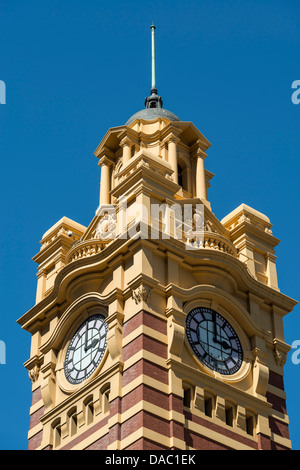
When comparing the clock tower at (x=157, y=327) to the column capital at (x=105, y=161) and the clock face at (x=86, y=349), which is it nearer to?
the clock face at (x=86, y=349)

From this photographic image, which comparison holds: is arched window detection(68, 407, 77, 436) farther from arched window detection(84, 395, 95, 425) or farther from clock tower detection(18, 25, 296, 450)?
arched window detection(84, 395, 95, 425)

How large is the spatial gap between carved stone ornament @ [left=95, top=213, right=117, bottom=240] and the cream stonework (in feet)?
0.32

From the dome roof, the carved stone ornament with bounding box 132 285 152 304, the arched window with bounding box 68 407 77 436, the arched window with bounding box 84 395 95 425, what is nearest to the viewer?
the arched window with bounding box 84 395 95 425

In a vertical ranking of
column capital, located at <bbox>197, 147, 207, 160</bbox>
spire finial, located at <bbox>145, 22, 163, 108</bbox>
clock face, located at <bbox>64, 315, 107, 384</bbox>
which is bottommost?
clock face, located at <bbox>64, 315, 107, 384</bbox>

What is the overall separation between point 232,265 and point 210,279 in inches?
40.8

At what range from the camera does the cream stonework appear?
2148 inches

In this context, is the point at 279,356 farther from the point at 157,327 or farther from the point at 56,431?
the point at 56,431

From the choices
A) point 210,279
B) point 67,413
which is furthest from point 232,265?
point 67,413

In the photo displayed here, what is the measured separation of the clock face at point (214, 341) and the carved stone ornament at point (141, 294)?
2.11m

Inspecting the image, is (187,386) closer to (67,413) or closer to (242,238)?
(67,413)

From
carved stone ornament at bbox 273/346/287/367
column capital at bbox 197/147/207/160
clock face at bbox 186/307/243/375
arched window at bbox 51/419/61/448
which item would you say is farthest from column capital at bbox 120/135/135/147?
arched window at bbox 51/419/61/448

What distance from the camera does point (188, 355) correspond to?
56.5 metres

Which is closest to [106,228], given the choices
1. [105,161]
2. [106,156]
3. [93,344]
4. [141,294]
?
[93,344]

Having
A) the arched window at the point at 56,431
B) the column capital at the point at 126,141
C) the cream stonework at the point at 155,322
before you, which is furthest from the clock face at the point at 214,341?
the column capital at the point at 126,141
